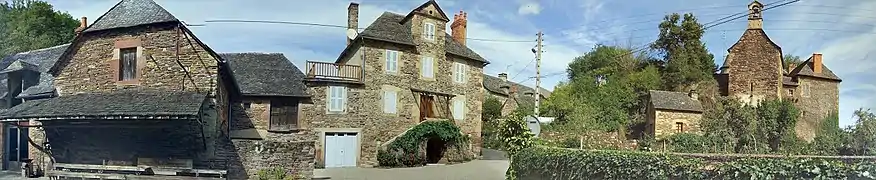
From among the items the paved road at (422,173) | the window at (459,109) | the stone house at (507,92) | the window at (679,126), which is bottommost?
the paved road at (422,173)

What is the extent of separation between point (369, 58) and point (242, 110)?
4356mm

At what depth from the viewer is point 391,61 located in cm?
1487

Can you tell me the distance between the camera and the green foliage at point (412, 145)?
46.6ft

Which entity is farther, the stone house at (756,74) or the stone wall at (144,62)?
the stone house at (756,74)

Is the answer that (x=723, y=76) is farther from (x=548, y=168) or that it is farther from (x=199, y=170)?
(x=199, y=170)

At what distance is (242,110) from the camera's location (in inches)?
420

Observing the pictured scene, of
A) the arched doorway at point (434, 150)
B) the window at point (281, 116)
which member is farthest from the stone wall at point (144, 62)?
the arched doorway at point (434, 150)

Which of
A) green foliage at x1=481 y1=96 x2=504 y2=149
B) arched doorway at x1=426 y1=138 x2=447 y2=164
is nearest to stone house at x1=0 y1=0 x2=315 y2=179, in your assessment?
arched doorway at x1=426 y1=138 x2=447 y2=164

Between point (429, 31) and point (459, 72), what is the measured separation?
1.94 metres

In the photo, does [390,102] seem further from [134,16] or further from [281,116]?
[134,16]

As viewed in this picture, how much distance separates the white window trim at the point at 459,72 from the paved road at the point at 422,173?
8.55 feet

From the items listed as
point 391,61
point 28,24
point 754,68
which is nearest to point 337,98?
point 391,61

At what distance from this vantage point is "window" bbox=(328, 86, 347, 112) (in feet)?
45.7

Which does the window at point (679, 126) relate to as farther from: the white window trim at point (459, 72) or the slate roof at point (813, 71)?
the white window trim at point (459, 72)
